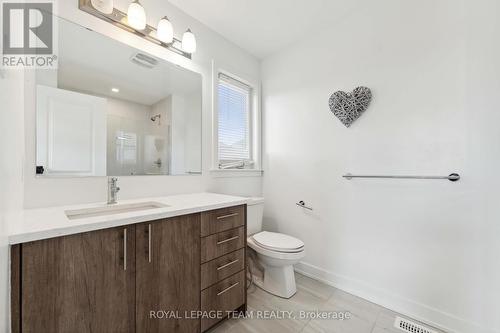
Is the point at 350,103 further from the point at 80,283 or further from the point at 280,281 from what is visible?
the point at 80,283

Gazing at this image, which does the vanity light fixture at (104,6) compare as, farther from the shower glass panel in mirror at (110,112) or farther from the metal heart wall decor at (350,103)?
the metal heart wall decor at (350,103)

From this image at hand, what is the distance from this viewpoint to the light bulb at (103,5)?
1.29 m

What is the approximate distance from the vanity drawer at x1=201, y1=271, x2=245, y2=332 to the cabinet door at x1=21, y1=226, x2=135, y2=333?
0.43m

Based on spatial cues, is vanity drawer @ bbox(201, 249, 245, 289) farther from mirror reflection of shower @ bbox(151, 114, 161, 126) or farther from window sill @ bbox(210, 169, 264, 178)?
mirror reflection of shower @ bbox(151, 114, 161, 126)

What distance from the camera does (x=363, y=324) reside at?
143 cm

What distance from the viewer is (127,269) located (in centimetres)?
96

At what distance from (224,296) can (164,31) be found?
1959 mm

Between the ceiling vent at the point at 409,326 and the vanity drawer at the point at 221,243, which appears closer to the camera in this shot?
the vanity drawer at the point at 221,243

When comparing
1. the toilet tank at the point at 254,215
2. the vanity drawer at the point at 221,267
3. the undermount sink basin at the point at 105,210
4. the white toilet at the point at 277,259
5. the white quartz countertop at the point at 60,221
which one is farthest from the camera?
the toilet tank at the point at 254,215

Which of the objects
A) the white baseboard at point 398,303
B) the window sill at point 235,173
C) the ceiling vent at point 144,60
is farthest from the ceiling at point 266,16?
the white baseboard at point 398,303

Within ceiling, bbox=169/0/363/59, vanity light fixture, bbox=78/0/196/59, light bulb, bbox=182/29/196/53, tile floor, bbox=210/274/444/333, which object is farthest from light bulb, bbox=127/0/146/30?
tile floor, bbox=210/274/444/333

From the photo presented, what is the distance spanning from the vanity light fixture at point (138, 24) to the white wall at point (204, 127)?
1.4 inches

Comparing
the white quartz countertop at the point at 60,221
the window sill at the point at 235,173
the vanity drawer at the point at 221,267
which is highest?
the window sill at the point at 235,173

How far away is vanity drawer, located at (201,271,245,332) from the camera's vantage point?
1.26 m
